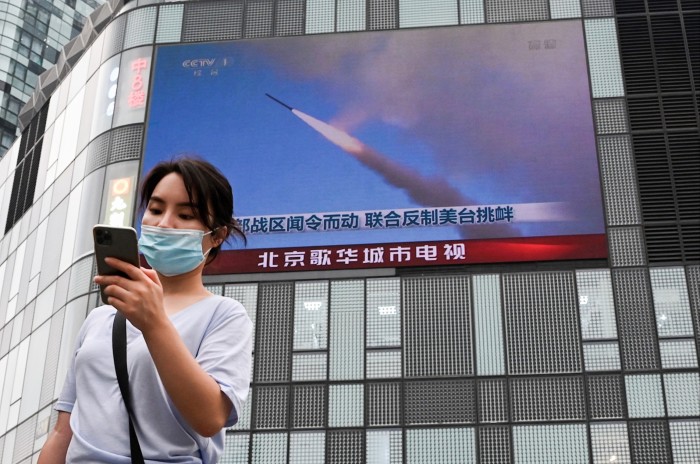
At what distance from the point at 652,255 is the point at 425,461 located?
533 centimetres

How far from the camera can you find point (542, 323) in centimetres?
1652

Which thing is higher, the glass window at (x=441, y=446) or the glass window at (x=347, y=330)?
the glass window at (x=347, y=330)

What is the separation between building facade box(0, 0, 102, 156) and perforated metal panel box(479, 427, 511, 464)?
39.7 meters

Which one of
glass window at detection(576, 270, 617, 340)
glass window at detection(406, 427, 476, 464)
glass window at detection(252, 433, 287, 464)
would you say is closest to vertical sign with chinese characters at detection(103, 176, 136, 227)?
glass window at detection(252, 433, 287, 464)

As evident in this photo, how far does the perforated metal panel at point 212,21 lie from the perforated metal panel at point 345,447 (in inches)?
338

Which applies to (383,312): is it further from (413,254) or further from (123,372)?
(123,372)

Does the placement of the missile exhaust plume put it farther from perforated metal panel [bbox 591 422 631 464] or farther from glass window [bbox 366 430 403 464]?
glass window [bbox 366 430 403 464]

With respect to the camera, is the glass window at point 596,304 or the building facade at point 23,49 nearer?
the glass window at point 596,304

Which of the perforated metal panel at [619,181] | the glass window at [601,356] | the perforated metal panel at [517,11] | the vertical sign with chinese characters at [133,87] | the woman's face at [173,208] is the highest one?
the perforated metal panel at [517,11]

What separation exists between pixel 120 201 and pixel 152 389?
17.2 meters

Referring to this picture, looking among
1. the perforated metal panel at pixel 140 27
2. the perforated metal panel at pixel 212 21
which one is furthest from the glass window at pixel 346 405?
the perforated metal panel at pixel 140 27

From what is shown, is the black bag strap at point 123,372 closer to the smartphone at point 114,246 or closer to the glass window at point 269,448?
the smartphone at point 114,246

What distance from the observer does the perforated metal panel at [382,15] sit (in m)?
19.6

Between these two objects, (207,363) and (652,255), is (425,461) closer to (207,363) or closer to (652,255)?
(652,255)
